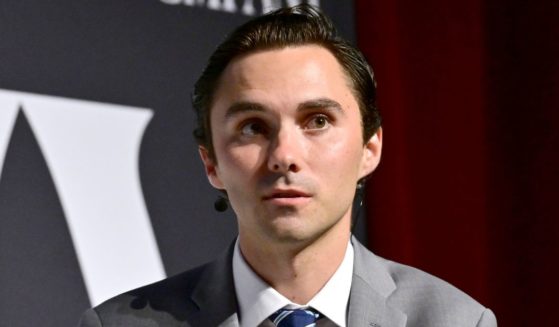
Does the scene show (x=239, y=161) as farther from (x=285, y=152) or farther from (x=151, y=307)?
(x=151, y=307)

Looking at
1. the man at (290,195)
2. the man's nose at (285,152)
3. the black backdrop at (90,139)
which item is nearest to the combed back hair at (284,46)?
the man at (290,195)

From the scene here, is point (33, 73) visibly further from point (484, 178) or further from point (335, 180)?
point (484, 178)

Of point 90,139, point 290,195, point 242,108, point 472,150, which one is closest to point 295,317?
point 290,195

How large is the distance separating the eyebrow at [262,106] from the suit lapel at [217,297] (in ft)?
0.65

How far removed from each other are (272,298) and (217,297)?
8 cm

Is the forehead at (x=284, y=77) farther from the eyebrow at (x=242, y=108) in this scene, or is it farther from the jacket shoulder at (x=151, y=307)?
the jacket shoulder at (x=151, y=307)

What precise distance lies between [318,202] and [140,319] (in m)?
0.27

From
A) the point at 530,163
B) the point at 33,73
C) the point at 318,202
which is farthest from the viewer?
the point at 530,163

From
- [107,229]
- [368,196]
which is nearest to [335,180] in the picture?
[107,229]

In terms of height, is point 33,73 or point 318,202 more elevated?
point 33,73

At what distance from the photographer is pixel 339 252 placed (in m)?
1.24

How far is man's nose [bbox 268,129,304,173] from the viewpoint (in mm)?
1145

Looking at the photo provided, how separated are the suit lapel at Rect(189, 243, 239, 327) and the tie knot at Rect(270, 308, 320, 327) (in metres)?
0.05

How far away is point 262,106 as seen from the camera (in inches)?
46.5
